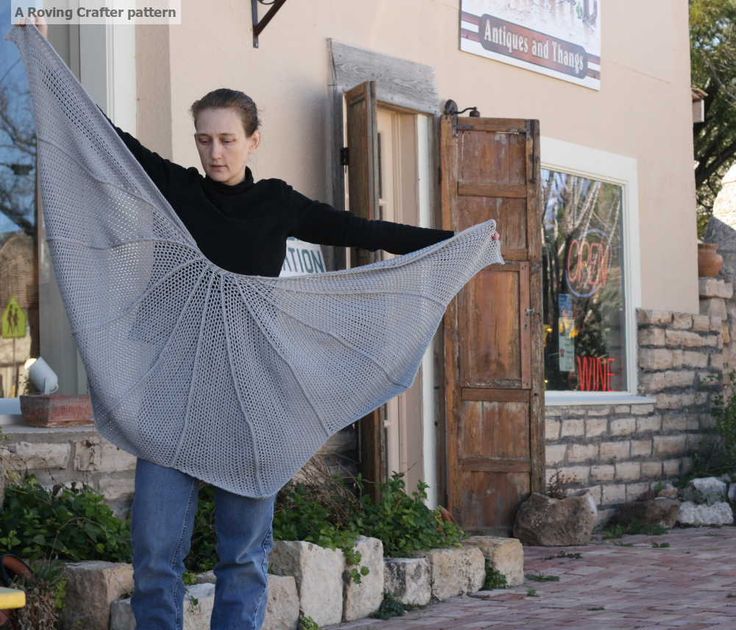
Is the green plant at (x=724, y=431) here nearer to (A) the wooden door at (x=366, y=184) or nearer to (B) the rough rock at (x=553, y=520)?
(B) the rough rock at (x=553, y=520)

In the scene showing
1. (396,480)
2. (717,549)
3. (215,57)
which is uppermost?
(215,57)

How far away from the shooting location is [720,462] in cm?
1009

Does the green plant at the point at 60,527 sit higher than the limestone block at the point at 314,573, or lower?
higher

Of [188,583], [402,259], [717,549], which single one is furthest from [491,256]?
[717,549]

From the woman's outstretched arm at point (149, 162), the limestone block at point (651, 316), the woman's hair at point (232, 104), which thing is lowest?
the limestone block at point (651, 316)

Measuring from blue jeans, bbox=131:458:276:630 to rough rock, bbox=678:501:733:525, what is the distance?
6.28m

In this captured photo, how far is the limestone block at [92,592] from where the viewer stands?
4.39m

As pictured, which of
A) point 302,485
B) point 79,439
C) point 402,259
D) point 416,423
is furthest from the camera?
point 416,423

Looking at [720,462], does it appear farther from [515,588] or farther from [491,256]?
[491,256]

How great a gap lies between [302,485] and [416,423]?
180 cm

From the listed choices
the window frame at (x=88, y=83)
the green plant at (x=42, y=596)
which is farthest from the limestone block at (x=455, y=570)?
the green plant at (x=42, y=596)

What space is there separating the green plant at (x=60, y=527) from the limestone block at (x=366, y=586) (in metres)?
0.94

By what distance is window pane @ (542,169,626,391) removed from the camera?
29.2 feet

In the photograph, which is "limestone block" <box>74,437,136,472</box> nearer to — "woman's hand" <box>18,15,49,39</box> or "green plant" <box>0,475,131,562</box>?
"green plant" <box>0,475,131,562</box>
